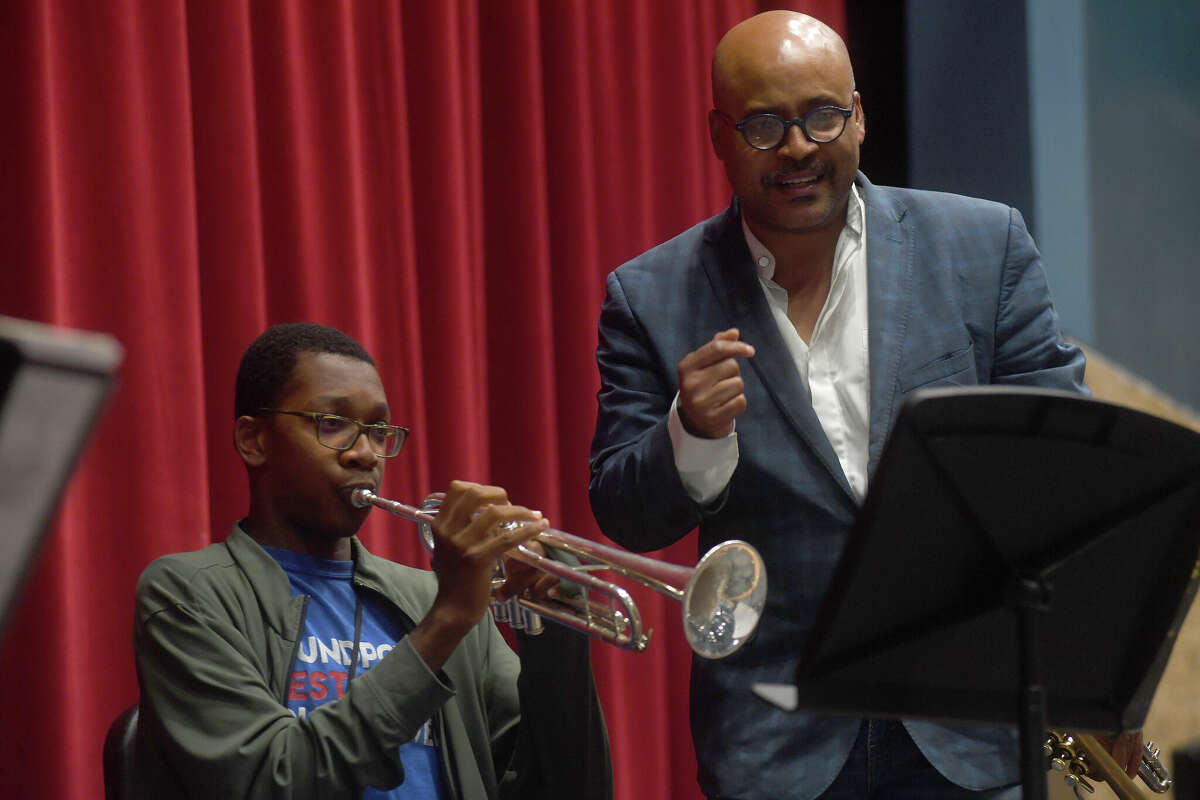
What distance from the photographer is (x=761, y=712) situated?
2172 millimetres

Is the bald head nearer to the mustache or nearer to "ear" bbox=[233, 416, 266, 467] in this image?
the mustache

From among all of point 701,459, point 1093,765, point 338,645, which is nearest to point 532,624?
point 338,645

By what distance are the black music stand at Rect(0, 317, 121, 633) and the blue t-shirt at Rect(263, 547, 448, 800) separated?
1557 millimetres

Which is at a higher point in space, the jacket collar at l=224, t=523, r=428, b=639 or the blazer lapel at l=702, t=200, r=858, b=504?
the blazer lapel at l=702, t=200, r=858, b=504

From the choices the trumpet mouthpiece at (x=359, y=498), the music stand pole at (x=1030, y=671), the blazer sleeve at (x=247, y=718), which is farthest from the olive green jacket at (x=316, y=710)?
the music stand pole at (x=1030, y=671)

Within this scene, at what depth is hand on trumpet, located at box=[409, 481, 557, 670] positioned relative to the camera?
2.37 m

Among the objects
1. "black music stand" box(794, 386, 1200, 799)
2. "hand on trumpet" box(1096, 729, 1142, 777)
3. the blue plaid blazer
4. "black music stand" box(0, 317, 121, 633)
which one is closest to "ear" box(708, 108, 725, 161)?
the blue plaid blazer

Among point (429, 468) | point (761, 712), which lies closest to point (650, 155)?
point (429, 468)

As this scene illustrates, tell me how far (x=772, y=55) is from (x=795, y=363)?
0.53m

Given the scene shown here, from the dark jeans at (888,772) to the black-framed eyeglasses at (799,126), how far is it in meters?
0.93

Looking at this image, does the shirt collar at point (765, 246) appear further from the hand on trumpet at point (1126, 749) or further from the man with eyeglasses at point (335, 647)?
the hand on trumpet at point (1126, 749)

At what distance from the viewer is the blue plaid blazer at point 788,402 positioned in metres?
2.14

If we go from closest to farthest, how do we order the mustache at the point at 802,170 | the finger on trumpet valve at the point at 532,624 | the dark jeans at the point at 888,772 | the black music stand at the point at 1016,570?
the black music stand at the point at 1016,570 < the dark jeans at the point at 888,772 < the mustache at the point at 802,170 < the finger on trumpet valve at the point at 532,624

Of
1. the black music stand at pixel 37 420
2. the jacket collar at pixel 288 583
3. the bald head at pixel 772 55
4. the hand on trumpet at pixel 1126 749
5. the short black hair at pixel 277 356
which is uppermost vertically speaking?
the bald head at pixel 772 55
